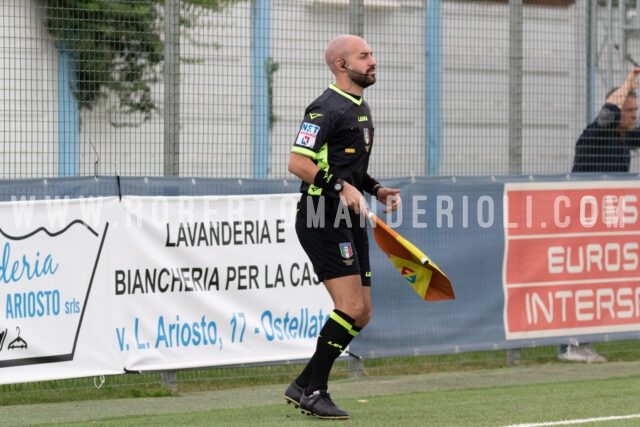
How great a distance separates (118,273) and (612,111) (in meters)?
4.84

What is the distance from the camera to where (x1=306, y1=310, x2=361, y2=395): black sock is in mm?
6988


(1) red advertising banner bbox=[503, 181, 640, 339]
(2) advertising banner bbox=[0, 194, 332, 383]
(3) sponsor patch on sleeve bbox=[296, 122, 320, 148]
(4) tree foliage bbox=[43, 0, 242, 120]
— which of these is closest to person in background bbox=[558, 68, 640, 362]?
(1) red advertising banner bbox=[503, 181, 640, 339]

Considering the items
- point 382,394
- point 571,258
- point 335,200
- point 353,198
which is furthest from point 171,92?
point 571,258

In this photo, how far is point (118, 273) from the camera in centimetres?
856

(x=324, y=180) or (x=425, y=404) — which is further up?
(x=324, y=180)

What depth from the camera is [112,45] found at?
8.76 m

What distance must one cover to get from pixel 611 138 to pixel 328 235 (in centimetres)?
489

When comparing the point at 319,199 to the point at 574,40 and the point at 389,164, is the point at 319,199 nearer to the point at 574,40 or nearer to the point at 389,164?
the point at 389,164

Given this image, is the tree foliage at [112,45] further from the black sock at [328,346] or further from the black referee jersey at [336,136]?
the black sock at [328,346]

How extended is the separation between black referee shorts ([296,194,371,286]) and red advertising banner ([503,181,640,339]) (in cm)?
349

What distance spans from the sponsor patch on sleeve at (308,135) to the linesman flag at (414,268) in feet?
2.08

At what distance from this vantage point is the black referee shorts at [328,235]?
6.93m

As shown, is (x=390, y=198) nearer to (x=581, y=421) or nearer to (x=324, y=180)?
(x=324, y=180)

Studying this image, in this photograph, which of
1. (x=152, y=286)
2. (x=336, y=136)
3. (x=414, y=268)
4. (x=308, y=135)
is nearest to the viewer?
(x=308, y=135)
